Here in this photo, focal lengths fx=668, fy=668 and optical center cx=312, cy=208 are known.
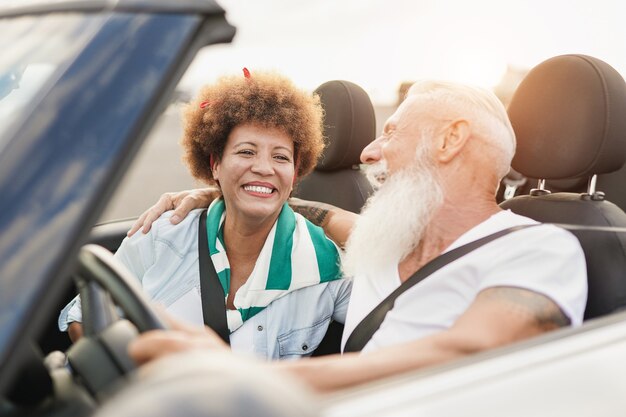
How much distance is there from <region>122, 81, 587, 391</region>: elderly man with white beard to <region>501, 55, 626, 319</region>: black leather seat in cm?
12

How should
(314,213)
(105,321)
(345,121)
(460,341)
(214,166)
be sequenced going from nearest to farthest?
(105,321) < (460,341) < (214,166) < (314,213) < (345,121)

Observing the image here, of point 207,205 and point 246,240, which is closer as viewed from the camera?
point 246,240

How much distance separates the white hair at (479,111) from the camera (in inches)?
84.2

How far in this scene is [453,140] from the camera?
211 centimetres

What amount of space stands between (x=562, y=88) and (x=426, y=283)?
846mm

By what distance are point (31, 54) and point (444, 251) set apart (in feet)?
4.36

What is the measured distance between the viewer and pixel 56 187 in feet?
2.82

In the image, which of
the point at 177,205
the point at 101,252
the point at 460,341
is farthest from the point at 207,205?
the point at 460,341

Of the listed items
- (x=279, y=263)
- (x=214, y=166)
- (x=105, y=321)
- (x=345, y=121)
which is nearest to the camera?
(x=105, y=321)

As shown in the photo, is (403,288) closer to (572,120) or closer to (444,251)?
(444,251)

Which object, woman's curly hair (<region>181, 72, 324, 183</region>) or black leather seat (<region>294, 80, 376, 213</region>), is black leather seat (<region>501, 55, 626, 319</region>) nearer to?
woman's curly hair (<region>181, 72, 324, 183</region>)

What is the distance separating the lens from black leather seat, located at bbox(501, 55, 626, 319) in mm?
2092

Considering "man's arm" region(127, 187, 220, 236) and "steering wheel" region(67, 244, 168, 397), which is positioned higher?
"man's arm" region(127, 187, 220, 236)

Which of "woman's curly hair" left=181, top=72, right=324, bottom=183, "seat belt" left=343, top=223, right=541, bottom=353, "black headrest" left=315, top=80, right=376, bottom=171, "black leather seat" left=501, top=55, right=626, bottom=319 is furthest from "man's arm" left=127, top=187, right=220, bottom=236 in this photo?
"black leather seat" left=501, top=55, right=626, bottom=319
